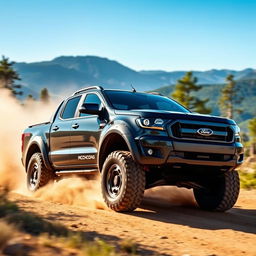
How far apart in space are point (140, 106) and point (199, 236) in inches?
112

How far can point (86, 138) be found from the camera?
7.65m

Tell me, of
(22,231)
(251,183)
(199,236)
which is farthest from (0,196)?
(251,183)

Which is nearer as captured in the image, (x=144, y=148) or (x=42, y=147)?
(x=144, y=148)

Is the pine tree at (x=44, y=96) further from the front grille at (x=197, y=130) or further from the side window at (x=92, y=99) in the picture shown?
the front grille at (x=197, y=130)

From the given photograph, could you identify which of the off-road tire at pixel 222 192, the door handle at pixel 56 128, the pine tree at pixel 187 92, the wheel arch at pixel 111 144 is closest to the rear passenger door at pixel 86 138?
the wheel arch at pixel 111 144

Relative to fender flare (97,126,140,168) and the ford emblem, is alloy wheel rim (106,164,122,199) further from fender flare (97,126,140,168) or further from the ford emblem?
the ford emblem

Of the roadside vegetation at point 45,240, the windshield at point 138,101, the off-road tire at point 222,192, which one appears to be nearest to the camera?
the roadside vegetation at point 45,240

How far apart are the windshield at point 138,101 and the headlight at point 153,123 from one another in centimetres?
104

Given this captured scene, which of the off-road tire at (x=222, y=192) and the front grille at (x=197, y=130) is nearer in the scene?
the front grille at (x=197, y=130)

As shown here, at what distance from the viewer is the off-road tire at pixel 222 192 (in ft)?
24.1

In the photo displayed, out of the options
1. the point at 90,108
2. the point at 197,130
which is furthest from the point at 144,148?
the point at 90,108

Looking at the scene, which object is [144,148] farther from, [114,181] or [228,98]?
[228,98]

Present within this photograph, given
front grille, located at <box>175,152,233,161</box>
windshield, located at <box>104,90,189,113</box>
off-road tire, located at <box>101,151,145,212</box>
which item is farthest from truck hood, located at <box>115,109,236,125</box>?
windshield, located at <box>104,90,189,113</box>

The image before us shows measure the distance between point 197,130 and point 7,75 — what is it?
197ft
